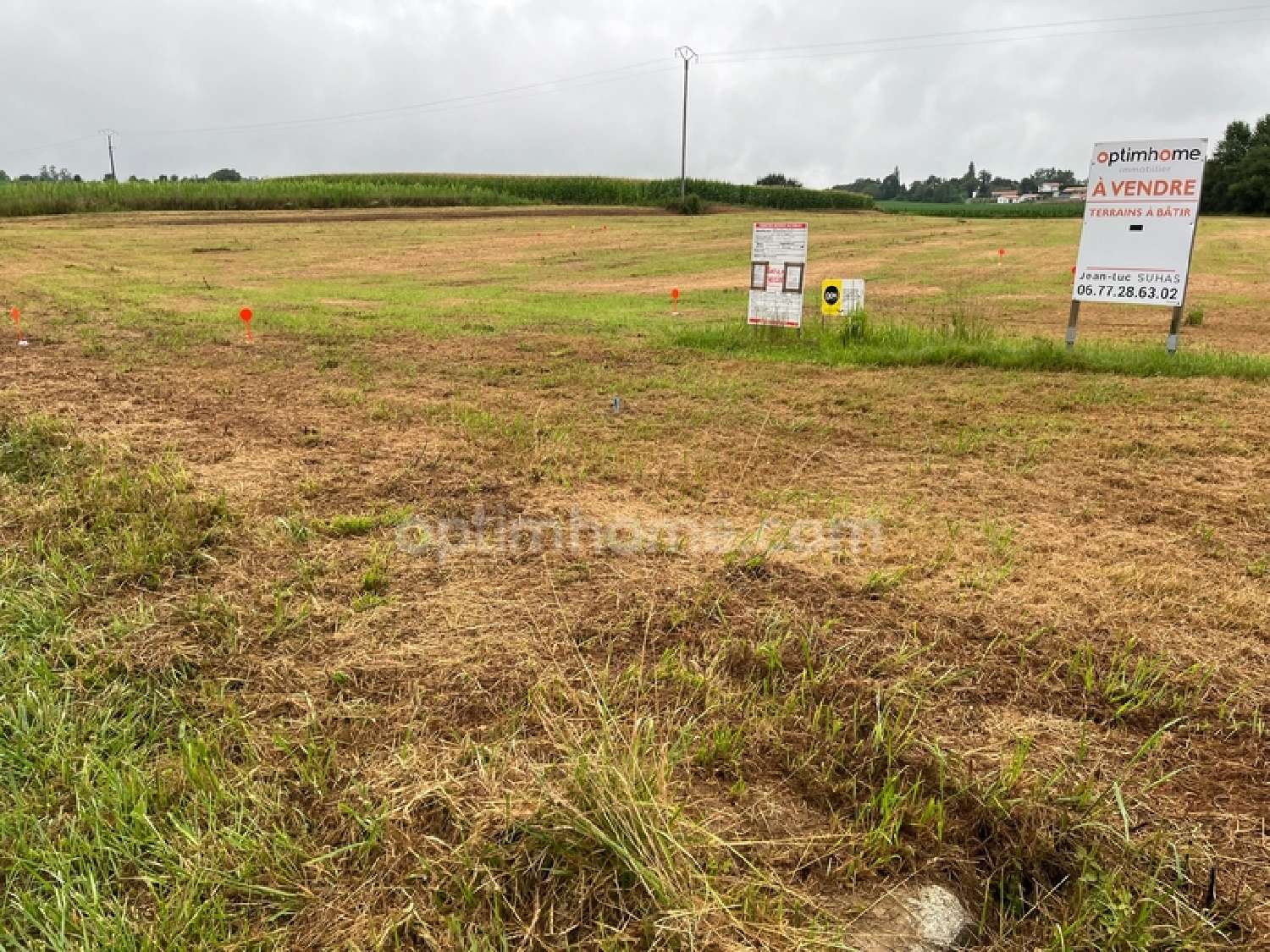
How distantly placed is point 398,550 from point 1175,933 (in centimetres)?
302

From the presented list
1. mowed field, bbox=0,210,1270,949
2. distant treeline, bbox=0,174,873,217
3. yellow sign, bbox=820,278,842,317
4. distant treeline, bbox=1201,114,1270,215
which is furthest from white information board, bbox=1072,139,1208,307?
distant treeline, bbox=1201,114,1270,215

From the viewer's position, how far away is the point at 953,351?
826 centimetres

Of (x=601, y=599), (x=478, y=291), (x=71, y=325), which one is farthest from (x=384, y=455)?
(x=478, y=291)

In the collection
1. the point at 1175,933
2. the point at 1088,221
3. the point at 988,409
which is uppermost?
the point at 1088,221

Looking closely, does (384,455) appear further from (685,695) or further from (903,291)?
(903,291)

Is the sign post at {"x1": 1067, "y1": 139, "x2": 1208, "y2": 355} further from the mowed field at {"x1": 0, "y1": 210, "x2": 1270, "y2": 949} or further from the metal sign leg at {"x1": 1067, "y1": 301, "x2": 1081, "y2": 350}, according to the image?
the mowed field at {"x1": 0, "y1": 210, "x2": 1270, "y2": 949}

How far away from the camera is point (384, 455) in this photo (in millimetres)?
4969

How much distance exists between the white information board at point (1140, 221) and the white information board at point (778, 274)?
2909 millimetres

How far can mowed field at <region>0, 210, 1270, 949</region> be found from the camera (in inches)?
74.6

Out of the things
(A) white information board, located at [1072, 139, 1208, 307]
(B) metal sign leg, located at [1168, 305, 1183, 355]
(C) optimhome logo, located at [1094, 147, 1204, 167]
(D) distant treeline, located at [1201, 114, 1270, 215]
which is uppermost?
(D) distant treeline, located at [1201, 114, 1270, 215]

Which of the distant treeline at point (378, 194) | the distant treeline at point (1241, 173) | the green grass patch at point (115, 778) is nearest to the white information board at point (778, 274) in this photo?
the green grass patch at point (115, 778)

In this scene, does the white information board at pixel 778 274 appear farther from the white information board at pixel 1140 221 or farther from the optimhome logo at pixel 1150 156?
the optimhome logo at pixel 1150 156

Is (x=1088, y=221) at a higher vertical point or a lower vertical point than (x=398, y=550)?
higher

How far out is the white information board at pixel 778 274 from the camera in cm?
920
